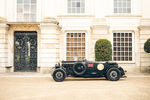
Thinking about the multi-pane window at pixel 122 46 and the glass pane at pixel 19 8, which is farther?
the glass pane at pixel 19 8

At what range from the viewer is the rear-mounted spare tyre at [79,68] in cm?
939

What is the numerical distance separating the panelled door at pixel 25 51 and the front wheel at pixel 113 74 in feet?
21.5

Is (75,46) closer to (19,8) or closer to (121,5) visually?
(121,5)

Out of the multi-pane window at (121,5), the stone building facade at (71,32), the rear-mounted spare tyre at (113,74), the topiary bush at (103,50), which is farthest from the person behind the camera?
the multi-pane window at (121,5)

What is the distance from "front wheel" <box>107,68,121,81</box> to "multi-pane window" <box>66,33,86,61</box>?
4.31 m

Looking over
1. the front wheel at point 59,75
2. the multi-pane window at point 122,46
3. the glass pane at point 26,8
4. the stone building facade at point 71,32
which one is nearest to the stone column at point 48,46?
the stone building facade at point 71,32

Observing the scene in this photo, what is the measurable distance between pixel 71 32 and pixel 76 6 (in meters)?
2.13

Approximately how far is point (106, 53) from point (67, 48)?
10.4 ft

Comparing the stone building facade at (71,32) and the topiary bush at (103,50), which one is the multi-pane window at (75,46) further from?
the topiary bush at (103,50)

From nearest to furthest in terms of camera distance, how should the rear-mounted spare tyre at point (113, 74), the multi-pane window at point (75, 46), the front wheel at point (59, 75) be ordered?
the front wheel at point (59, 75) → the rear-mounted spare tyre at point (113, 74) → the multi-pane window at point (75, 46)

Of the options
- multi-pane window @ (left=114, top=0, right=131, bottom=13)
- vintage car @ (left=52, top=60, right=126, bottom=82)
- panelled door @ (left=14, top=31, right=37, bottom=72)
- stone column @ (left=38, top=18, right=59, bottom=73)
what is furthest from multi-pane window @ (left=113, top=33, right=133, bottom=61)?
panelled door @ (left=14, top=31, right=37, bottom=72)

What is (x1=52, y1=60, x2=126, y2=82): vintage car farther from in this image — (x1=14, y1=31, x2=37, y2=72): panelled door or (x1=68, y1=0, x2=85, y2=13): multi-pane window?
(x1=68, y1=0, x2=85, y2=13): multi-pane window

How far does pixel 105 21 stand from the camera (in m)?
13.3

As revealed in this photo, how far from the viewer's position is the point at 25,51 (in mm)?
13672
